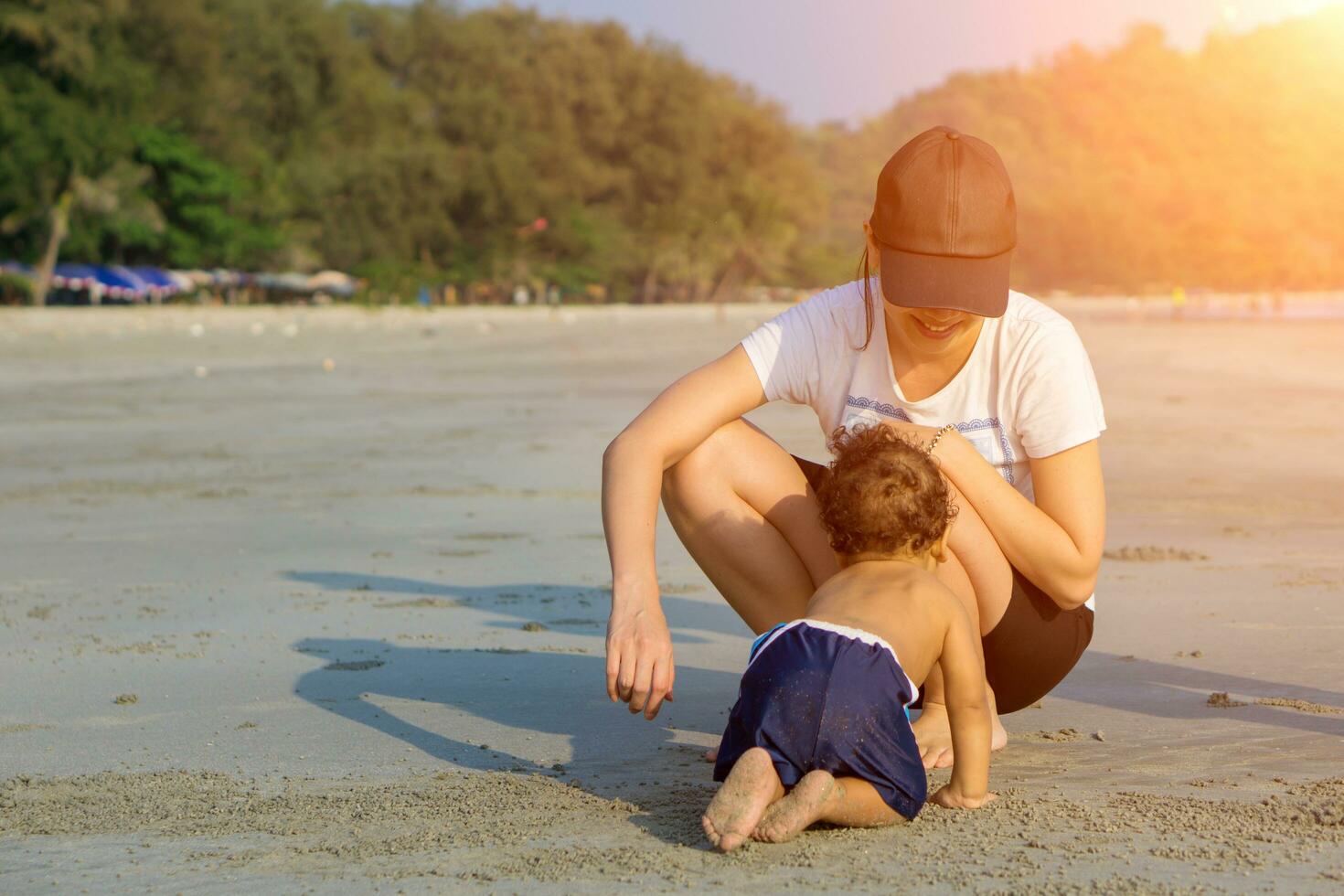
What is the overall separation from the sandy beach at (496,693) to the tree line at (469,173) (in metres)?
12.2

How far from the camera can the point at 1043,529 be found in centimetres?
288

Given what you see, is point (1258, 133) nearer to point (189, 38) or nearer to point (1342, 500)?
point (189, 38)

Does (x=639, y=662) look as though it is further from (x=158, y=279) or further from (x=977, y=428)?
(x=158, y=279)

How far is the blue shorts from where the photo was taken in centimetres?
250

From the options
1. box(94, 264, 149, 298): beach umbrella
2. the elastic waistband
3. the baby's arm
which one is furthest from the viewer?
box(94, 264, 149, 298): beach umbrella

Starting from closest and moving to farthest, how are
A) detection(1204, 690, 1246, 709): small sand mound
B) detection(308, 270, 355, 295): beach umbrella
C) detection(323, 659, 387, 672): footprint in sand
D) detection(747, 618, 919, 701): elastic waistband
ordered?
detection(747, 618, 919, 701): elastic waistband, detection(1204, 690, 1246, 709): small sand mound, detection(323, 659, 387, 672): footprint in sand, detection(308, 270, 355, 295): beach umbrella

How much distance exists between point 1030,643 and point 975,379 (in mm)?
564

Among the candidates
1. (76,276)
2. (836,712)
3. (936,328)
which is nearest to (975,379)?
(936,328)

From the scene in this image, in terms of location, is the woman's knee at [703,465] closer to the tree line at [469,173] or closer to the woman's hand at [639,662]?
the woman's hand at [639,662]

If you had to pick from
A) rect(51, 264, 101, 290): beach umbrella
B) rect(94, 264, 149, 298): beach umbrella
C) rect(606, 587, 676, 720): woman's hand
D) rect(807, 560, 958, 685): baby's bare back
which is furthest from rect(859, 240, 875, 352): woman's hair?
rect(51, 264, 101, 290): beach umbrella

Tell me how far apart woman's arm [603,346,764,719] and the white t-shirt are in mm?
93

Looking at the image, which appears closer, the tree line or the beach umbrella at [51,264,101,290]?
the tree line

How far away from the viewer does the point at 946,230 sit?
272 centimetres

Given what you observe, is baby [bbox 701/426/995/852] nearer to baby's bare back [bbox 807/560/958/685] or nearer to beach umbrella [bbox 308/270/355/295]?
baby's bare back [bbox 807/560/958/685]
